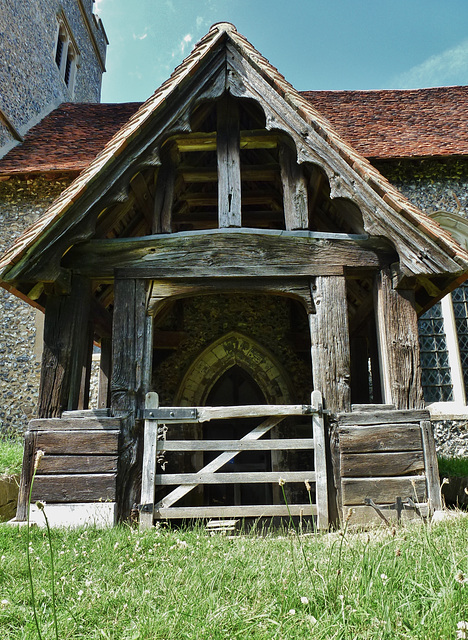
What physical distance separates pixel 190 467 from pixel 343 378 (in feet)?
11.8

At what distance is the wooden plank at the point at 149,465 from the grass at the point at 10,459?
245cm

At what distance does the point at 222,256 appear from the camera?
189 inches

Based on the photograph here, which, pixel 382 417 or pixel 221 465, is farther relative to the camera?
pixel 382 417

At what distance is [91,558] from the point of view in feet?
9.40

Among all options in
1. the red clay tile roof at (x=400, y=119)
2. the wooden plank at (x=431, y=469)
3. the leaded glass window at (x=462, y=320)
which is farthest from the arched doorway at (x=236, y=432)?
the red clay tile roof at (x=400, y=119)

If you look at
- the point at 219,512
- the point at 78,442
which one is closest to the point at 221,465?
the point at 219,512

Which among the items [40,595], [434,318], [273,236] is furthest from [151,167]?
[434,318]

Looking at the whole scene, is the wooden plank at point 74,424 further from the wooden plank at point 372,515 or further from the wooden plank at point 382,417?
the wooden plank at point 372,515

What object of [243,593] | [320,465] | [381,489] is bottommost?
[243,593]

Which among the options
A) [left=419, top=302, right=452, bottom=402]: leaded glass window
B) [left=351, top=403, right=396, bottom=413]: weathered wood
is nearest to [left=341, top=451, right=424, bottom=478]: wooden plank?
[left=351, top=403, right=396, bottom=413]: weathered wood

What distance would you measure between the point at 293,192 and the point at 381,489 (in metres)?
3.11

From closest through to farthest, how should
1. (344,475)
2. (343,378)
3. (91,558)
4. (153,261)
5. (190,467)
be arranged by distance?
(91,558) < (344,475) < (343,378) < (153,261) < (190,467)

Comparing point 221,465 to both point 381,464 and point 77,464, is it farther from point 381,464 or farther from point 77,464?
point 381,464

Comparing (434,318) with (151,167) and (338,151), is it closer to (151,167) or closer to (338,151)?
(338,151)
